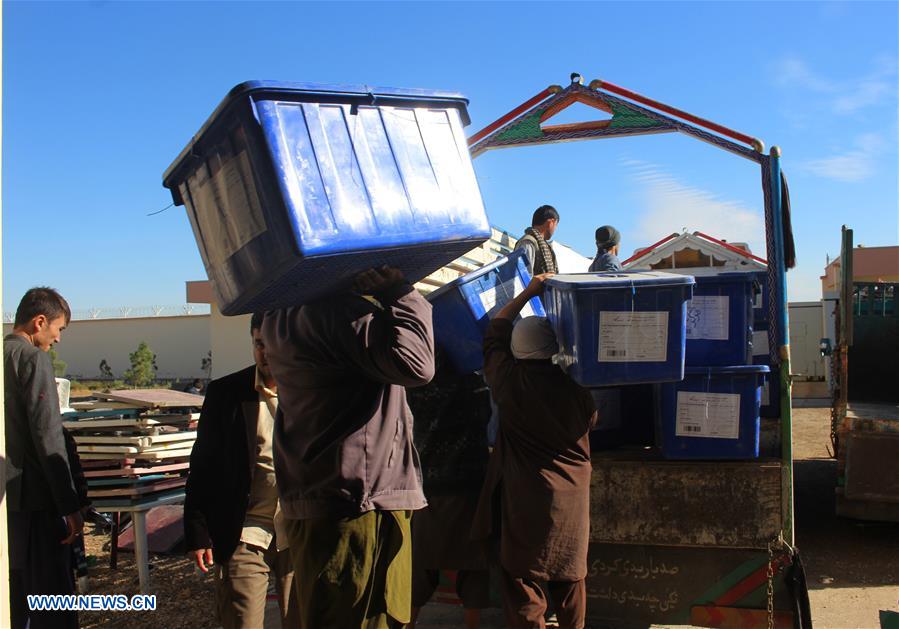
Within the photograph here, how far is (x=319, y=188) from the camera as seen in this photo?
2.06m

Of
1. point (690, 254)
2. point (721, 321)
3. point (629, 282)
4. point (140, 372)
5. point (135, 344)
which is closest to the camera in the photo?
point (629, 282)

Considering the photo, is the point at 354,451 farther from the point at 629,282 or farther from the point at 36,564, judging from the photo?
the point at 36,564

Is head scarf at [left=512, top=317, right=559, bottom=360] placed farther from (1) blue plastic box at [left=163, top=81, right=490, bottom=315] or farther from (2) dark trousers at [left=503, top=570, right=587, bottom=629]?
(2) dark trousers at [left=503, top=570, right=587, bottom=629]

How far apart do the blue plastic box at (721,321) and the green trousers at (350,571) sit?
1.78 metres

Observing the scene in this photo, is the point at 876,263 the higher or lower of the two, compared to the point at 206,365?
higher

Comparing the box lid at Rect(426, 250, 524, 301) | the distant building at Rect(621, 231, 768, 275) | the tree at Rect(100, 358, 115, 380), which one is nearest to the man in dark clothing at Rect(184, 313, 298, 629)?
the box lid at Rect(426, 250, 524, 301)

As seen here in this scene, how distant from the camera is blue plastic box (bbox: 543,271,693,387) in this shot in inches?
119

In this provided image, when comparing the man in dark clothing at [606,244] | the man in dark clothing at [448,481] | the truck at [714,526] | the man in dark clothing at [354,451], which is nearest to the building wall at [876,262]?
the man in dark clothing at [606,244]

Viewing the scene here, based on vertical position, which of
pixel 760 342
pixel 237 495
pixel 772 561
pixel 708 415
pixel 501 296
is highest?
pixel 501 296

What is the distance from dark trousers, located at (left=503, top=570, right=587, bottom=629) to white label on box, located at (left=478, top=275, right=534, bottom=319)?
48.1 inches

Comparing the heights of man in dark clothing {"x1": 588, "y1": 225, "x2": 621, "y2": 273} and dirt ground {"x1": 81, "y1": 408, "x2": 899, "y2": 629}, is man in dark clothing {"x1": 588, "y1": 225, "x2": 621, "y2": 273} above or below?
above

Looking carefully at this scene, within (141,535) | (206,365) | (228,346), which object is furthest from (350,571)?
(206,365)

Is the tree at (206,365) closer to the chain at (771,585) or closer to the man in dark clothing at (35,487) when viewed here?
the man in dark clothing at (35,487)

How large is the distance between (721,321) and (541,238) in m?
1.82
